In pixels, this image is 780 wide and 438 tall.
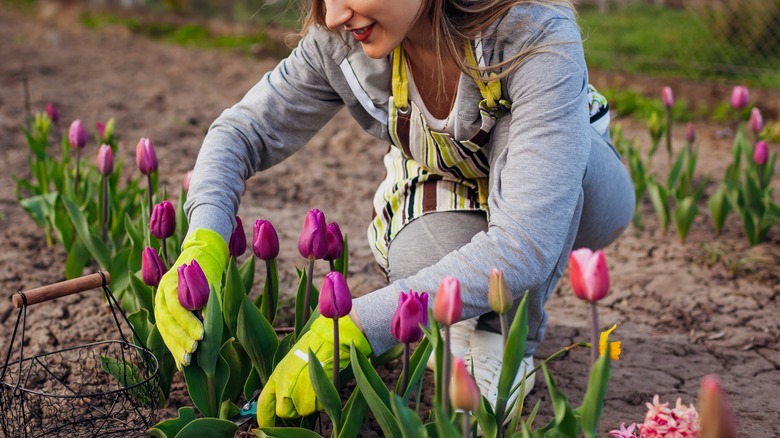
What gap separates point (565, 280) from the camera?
2854 millimetres

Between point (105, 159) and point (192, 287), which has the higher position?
point (192, 287)

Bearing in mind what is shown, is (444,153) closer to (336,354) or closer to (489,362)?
(489,362)

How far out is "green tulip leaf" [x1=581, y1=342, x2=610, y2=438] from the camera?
3.76 ft

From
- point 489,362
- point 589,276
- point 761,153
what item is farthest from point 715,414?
point 761,153

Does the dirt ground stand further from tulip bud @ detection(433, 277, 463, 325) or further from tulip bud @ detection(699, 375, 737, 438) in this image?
tulip bud @ detection(699, 375, 737, 438)

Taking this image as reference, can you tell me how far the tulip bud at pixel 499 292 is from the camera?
1233 millimetres

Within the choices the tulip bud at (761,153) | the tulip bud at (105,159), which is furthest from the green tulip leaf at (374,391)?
the tulip bud at (761,153)

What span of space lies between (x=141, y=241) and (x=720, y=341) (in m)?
1.51

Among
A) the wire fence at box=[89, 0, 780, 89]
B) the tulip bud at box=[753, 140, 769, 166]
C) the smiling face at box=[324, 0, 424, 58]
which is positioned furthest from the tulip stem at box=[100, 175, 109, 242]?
the wire fence at box=[89, 0, 780, 89]

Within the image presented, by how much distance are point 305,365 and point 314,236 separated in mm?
230

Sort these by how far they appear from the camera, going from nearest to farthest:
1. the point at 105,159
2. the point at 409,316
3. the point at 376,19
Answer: the point at 409,316, the point at 376,19, the point at 105,159

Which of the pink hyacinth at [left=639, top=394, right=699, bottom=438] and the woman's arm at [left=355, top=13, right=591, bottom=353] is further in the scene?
the woman's arm at [left=355, top=13, right=591, bottom=353]

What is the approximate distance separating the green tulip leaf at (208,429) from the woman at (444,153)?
7 centimetres

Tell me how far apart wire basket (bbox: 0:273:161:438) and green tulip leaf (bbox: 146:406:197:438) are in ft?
0.22
